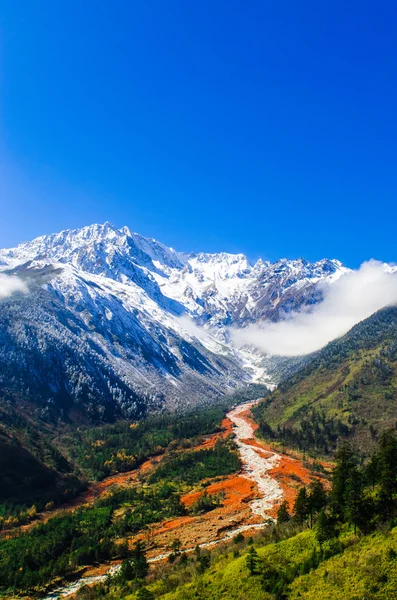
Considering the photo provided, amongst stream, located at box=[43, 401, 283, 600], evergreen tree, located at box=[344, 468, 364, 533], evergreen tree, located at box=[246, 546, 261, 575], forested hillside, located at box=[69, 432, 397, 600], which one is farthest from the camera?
stream, located at box=[43, 401, 283, 600]

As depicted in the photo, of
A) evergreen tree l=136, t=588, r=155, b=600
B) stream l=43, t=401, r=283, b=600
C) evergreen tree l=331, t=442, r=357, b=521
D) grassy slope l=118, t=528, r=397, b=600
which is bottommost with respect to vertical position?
stream l=43, t=401, r=283, b=600

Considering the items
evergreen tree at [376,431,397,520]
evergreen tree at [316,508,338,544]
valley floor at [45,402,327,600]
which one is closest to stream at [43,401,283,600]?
valley floor at [45,402,327,600]

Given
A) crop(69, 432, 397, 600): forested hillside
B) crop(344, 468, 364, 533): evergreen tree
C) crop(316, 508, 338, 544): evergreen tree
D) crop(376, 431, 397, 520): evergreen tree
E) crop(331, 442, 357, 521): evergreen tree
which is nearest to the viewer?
crop(69, 432, 397, 600): forested hillside

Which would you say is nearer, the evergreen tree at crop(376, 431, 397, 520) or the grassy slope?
the grassy slope

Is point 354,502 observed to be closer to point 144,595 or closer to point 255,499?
point 144,595

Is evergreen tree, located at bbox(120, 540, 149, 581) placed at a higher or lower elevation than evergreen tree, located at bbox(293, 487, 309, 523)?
lower

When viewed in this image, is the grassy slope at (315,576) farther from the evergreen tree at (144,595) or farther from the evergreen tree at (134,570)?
the evergreen tree at (134,570)

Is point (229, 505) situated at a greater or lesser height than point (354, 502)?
lesser

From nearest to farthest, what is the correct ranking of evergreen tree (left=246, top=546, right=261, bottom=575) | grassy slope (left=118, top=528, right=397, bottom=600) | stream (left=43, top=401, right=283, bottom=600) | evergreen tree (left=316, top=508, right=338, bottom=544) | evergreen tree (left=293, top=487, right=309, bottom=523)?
1. grassy slope (left=118, top=528, right=397, bottom=600)
2. evergreen tree (left=246, top=546, right=261, bottom=575)
3. evergreen tree (left=316, top=508, right=338, bottom=544)
4. evergreen tree (left=293, top=487, right=309, bottom=523)
5. stream (left=43, top=401, right=283, bottom=600)

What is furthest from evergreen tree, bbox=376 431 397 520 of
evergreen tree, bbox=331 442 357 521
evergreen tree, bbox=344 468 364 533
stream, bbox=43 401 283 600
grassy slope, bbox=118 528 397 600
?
stream, bbox=43 401 283 600

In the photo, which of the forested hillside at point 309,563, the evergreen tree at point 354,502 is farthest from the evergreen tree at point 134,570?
the evergreen tree at point 354,502

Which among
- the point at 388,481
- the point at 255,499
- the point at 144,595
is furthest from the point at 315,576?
the point at 255,499

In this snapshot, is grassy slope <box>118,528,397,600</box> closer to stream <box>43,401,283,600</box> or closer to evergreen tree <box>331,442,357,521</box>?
evergreen tree <box>331,442,357,521</box>

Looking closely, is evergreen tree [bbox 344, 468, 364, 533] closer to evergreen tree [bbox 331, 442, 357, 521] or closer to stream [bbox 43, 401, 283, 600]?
evergreen tree [bbox 331, 442, 357, 521]
